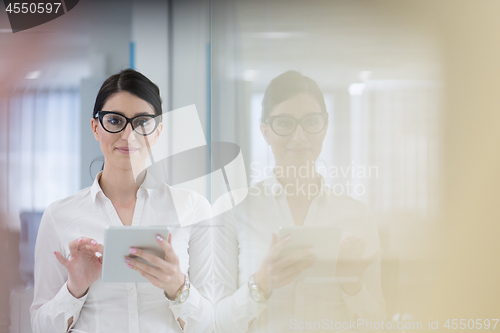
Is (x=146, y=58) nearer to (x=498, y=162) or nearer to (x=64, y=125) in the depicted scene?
(x=64, y=125)

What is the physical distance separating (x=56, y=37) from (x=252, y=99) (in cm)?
68

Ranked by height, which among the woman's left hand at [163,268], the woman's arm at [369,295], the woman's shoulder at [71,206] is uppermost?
the woman's shoulder at [71,206]

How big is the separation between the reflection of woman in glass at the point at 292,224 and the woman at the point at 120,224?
90mm

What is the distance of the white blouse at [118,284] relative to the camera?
1.14 meters

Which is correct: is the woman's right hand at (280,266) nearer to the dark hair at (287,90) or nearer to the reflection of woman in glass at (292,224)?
the reflection of woman in glass at (292,224)

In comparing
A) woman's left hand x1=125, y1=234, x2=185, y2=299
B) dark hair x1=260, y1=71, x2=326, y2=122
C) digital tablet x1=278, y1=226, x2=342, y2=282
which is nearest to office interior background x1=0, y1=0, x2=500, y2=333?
dark hair x1=260, y1=71, x2=326, y2=122

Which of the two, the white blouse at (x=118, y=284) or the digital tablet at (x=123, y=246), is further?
the white blouse at (x=118, y=284)

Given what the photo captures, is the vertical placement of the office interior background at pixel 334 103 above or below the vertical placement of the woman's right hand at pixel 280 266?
above

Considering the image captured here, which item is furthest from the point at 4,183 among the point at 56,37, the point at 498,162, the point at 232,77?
the point at 498,162

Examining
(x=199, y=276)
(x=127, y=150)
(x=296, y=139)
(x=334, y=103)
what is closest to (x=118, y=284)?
(x=199, y=276)

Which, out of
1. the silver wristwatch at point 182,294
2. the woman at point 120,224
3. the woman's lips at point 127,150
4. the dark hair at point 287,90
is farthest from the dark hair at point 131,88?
the silver wristwatch at point 182,294

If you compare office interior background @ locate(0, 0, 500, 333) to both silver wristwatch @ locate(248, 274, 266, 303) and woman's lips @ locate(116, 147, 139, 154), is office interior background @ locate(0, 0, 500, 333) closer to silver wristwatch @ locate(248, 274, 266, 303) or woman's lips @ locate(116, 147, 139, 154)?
woman's lips @ locate(116, 147, 139, 154)

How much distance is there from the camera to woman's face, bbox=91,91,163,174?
1151 millimetres

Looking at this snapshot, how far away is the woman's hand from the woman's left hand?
1.63 ft
